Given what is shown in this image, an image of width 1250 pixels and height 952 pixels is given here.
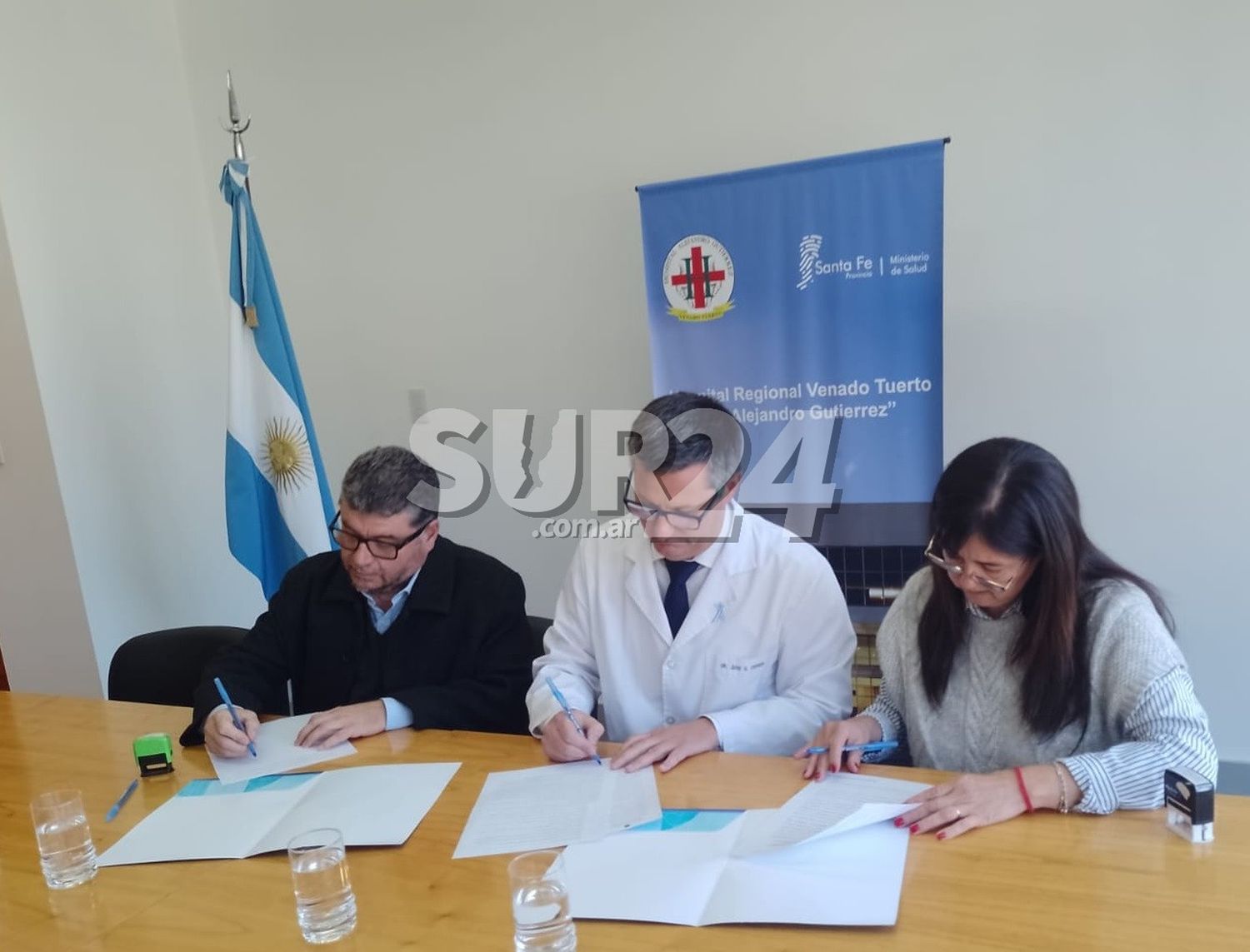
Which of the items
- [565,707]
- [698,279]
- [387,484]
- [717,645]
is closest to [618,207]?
[698,279]

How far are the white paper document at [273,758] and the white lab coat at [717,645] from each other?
40 cm

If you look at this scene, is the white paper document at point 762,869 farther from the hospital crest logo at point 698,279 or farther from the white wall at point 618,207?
the white wall at point 618,207

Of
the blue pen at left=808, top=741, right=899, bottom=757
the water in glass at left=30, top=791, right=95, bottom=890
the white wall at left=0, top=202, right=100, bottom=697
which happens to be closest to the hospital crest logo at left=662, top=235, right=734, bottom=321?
the blue pen at left=808, top=741, right=899, bottom=757

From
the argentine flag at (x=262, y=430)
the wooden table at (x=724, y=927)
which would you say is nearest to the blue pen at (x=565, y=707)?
the wooden table at (x=724, y=927)

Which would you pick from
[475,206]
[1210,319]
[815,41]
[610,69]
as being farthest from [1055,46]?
[475,206]

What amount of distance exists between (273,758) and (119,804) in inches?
10.4

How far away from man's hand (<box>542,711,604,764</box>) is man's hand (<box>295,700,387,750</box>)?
371 mm

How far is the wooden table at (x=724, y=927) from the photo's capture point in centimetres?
107

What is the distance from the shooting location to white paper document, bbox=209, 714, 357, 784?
5.64 feet

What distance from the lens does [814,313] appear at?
305 centimetres

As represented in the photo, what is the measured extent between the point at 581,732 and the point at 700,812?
0.33 metres

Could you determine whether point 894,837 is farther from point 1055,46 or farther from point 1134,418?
point 1055,46

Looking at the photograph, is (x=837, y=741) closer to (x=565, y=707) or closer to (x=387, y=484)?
(x=565, y=707)

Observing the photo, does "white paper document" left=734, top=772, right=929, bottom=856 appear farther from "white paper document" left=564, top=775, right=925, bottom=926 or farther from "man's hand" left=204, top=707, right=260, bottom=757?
"man's hand" left=204, top=707, right=260, bottom=757
